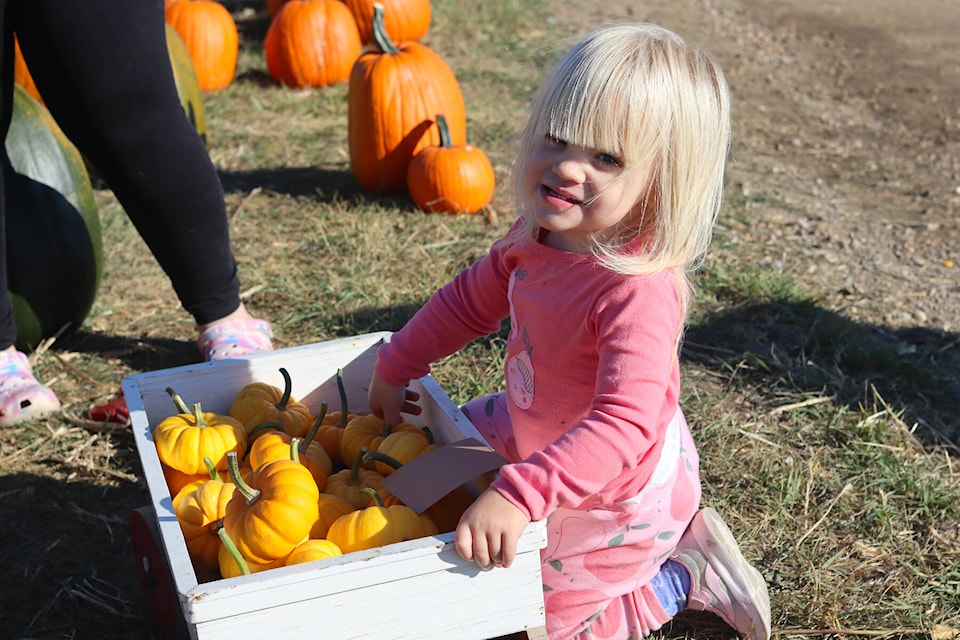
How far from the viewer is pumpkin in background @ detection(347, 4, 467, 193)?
15.1 ft

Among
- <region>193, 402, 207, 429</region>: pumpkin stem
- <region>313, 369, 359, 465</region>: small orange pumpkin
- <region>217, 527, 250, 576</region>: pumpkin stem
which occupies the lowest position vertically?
<region>313, 369, 359, 465</region>: small orange pumpkin

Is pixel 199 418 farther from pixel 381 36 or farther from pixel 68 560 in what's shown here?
pixel 381 36

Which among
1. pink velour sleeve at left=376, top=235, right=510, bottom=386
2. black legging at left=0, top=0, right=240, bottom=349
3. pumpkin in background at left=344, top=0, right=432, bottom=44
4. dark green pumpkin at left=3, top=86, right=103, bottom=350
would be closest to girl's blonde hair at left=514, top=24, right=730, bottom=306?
pink velour sleeve at left=376, top=235, right=510, bottom=386

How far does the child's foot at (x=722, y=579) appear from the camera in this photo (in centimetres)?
209

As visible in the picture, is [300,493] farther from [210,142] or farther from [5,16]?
[210,142]

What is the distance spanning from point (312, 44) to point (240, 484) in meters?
A: 5.04

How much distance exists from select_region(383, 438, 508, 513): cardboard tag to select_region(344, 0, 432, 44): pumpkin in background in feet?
17.4

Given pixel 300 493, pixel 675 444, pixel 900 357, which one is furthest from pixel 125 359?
pixel 900 357

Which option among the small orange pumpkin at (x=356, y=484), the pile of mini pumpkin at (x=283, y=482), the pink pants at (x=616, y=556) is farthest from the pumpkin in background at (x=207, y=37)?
the pink pants at (x=616, y=556)

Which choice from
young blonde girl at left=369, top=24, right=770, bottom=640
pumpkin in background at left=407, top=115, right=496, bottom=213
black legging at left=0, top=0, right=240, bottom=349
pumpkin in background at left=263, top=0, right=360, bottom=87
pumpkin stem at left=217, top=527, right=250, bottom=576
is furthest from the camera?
pumpkin in background at left=263, top=0, right=360, bottom=87

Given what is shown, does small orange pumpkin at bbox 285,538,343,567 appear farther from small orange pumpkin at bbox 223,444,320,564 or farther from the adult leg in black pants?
the adult leg in black pants

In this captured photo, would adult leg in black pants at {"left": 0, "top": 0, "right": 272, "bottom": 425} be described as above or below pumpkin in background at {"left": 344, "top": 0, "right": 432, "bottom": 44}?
above

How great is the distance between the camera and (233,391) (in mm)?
2434

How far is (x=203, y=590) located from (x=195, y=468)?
60cm
